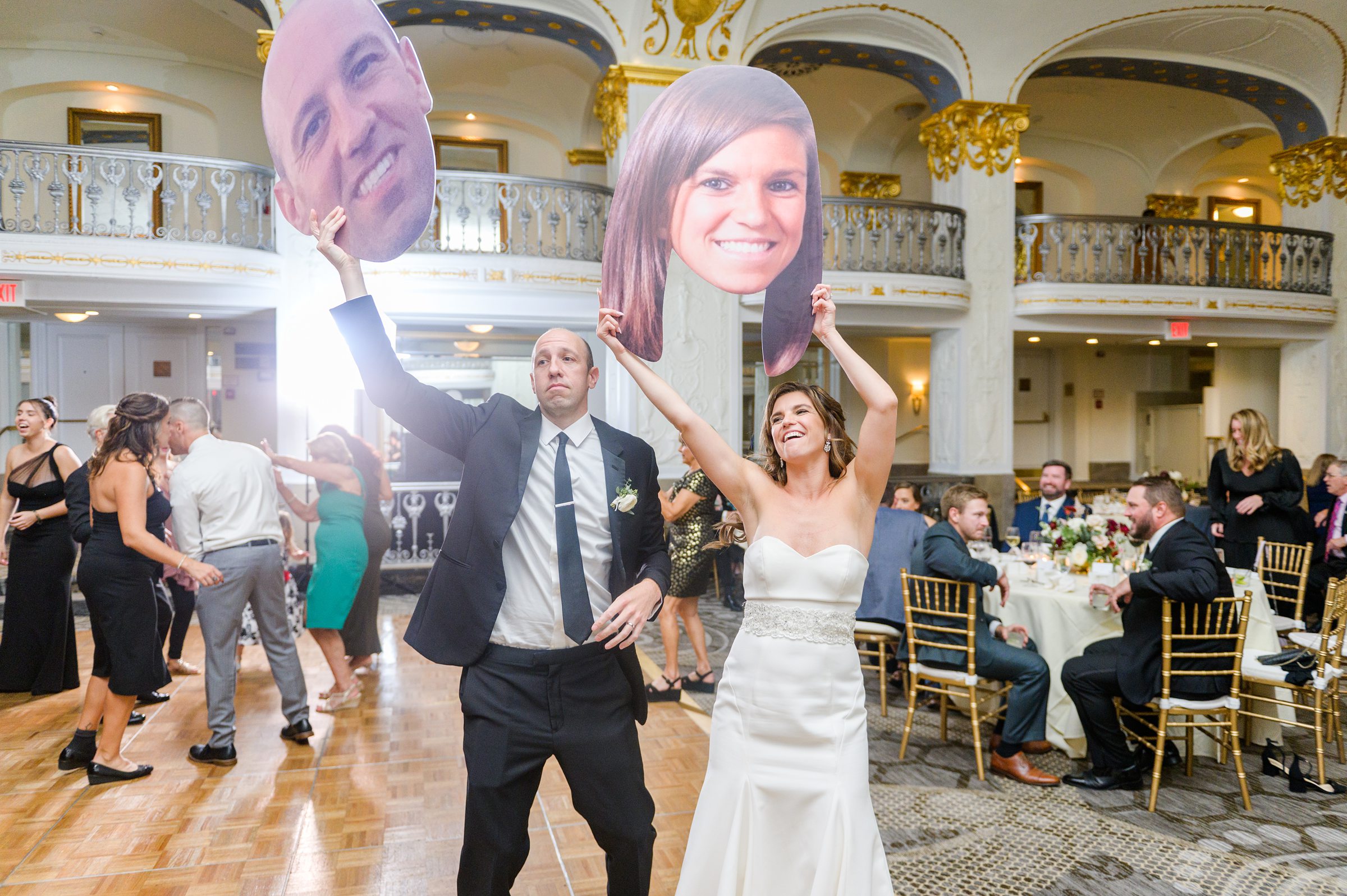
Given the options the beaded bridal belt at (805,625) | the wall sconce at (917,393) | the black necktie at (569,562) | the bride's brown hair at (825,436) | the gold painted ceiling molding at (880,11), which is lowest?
the beaded bridal belt at (805,625)

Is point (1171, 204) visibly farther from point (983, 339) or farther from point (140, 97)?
point (140, 97)

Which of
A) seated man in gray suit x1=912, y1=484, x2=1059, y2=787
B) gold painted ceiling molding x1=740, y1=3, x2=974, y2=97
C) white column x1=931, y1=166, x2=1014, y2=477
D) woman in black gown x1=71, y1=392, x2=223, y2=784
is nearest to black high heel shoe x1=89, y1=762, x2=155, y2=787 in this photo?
woman in black gown x1=71, y1=392, x2=223, y2=784

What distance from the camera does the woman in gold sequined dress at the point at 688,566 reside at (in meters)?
4.65

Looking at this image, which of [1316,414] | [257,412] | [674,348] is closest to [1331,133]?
→ [1316,414]

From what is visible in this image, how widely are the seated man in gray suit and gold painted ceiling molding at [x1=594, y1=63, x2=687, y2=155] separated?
21.6 ft

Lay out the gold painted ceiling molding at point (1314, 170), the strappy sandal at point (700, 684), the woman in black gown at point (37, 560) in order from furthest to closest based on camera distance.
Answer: the gold painted ceiling molding at point (1314, 170), the strappy sandal at point (700, 684), the woman in black gown at point (37, 560)

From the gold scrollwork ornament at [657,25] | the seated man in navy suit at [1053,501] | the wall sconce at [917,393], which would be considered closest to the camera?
the seated man in navy suit at [1053,501]

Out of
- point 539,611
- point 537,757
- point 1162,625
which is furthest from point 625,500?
point 1162,625

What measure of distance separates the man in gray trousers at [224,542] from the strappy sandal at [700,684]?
2265 mm

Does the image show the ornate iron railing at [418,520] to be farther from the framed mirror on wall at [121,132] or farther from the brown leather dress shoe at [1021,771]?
the brown leather dress shoe at [1021,771]

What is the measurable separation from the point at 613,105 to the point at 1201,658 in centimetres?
788

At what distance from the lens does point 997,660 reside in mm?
3871

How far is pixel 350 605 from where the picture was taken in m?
4.62

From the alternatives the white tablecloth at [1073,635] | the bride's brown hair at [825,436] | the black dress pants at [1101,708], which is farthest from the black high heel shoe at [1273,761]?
the bride's brown hair at [825,436]
